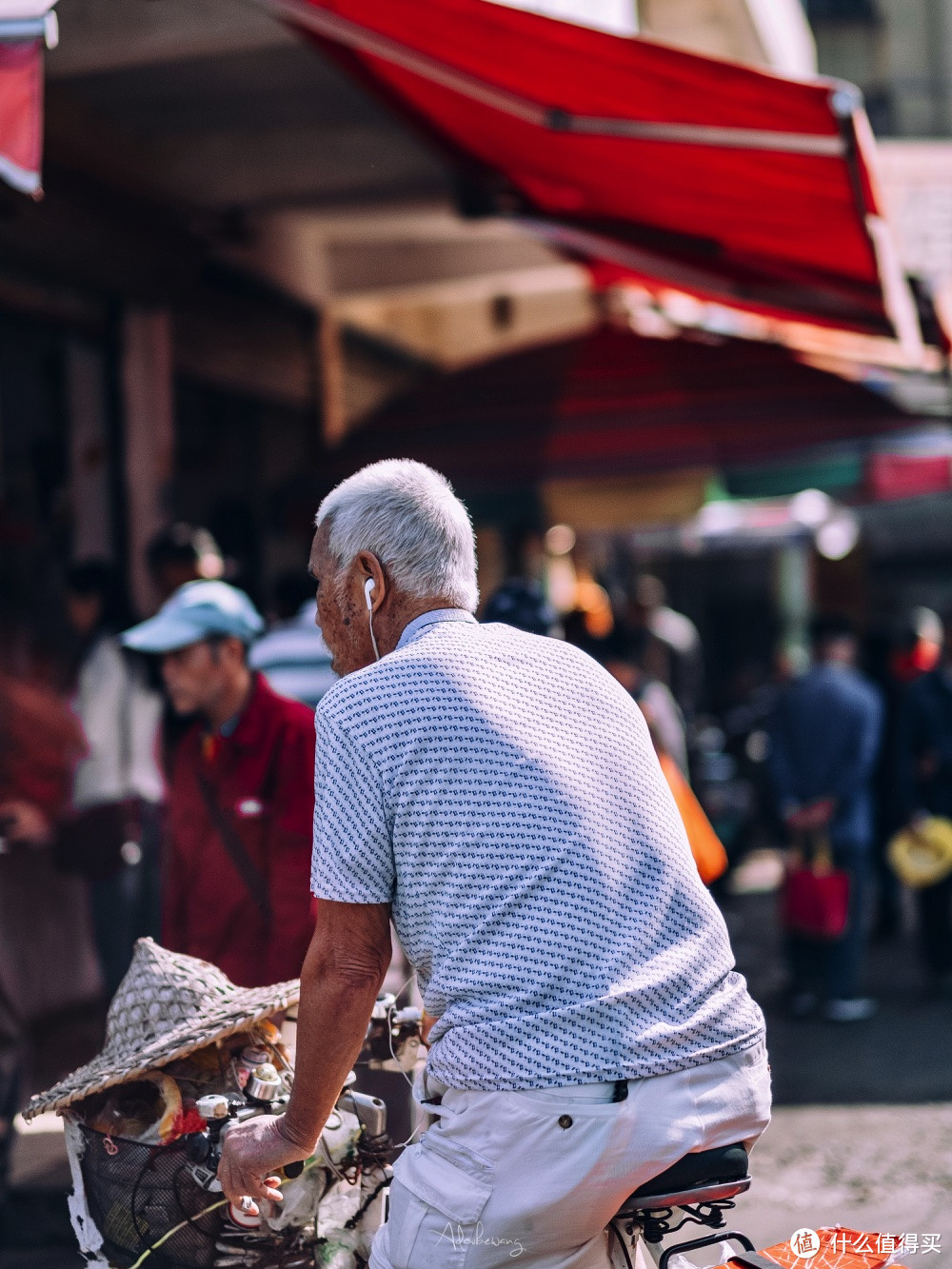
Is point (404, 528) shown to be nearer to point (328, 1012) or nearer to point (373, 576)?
point (373, 576)

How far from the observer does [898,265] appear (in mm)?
5672

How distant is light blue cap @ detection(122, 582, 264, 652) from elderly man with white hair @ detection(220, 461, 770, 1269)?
6.42 ft

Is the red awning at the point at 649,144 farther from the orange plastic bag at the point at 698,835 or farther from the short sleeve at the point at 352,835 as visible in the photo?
the short sleeve at the point at 352,835

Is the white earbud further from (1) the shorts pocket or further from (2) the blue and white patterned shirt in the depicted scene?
(1) the shorts pocket

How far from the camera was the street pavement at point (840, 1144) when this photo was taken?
4512 mm

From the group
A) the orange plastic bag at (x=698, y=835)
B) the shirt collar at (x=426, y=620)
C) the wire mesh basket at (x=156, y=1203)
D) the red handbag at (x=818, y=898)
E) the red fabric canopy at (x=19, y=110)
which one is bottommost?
the red handbag at (x=818, y=898)

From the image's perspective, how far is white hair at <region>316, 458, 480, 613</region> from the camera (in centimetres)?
223

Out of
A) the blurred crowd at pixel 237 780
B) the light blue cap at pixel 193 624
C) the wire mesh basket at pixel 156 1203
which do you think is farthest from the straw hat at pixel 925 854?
the wire mesh basket at pixel 156 1203

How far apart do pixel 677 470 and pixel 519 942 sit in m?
5.14

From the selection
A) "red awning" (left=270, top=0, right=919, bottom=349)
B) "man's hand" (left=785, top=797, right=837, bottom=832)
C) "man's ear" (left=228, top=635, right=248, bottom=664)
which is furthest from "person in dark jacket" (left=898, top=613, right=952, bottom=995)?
"man's ear" (left=228, top=635, right=248, bottom=664)

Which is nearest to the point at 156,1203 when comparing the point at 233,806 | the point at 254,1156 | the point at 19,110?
the point at 254,1156

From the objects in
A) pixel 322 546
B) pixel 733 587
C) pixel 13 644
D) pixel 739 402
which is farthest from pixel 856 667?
pixel 733 587

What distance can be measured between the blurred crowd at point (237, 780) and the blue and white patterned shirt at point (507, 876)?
1.16 meters

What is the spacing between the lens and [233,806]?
12.3 ft
